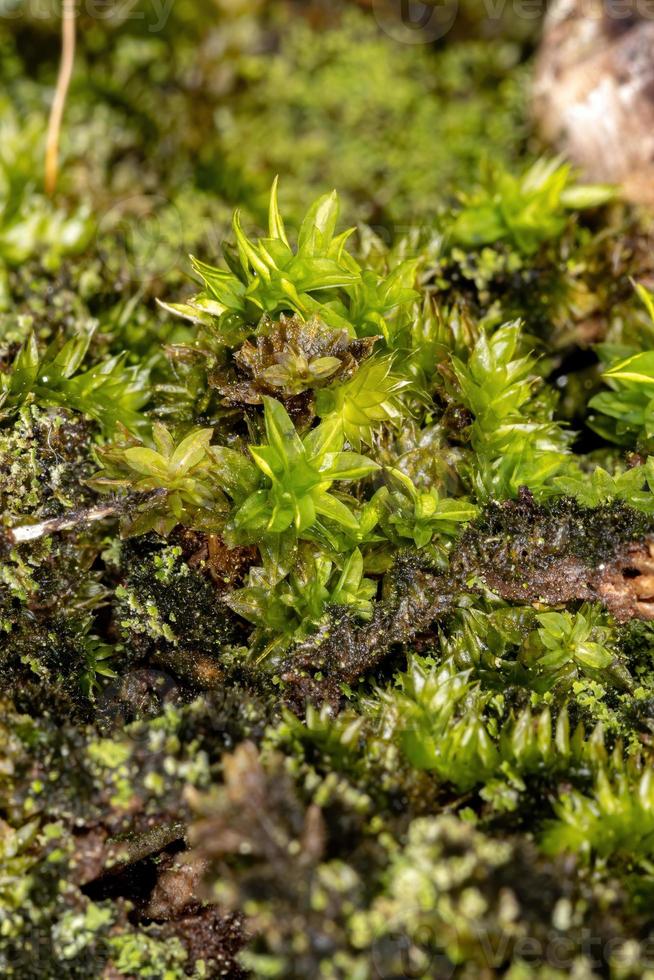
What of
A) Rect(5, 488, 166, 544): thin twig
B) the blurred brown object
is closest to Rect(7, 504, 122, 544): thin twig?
Rect(5, 488, 166, 544): thin twig

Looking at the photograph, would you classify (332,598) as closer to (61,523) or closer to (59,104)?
(61,523)

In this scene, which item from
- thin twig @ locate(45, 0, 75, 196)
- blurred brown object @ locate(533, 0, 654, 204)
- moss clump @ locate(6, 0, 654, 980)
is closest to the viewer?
moss clump @ locate(6, 0, 654, 980)

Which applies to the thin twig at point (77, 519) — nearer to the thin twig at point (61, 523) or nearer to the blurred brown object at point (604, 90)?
the thin twig at point (61, 523)

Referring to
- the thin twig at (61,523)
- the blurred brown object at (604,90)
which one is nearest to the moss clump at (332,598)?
the thin twig at (61,523)

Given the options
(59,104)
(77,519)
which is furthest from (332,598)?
(59,104)

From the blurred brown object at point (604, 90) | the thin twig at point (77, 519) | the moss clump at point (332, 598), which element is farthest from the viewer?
the blurred brown object at point (604, 90)

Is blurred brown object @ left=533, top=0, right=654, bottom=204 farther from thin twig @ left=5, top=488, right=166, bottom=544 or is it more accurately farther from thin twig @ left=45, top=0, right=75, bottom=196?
thin twig @ left=5, top=488, right=166, bottom=544
